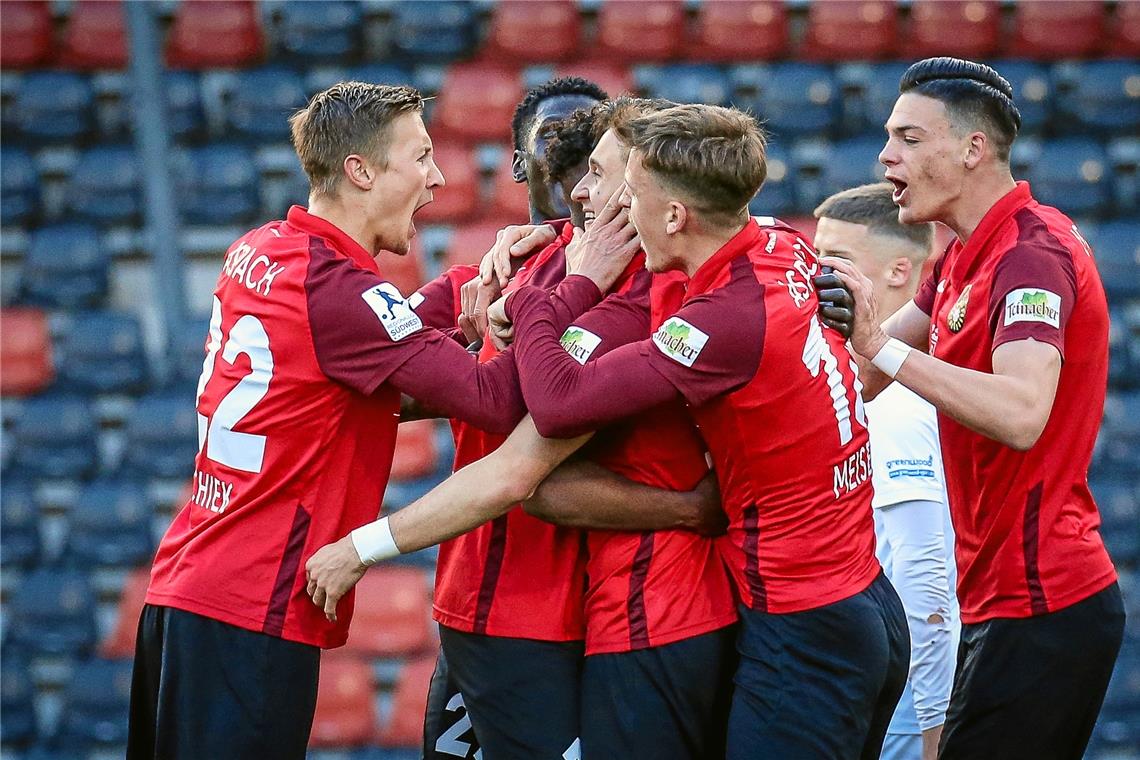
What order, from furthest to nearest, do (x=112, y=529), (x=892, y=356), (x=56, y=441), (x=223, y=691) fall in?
1. (x=56, y=441)
2. (x=112, y=529)
3. (x=892, y=356)
4. (x=223, y=691)

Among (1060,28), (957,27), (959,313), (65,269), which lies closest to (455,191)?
(65,269)

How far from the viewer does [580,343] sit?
3125mm

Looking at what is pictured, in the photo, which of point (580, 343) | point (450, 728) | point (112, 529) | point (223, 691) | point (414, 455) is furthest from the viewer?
point (414, 455)

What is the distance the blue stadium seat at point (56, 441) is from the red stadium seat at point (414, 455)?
1786 mm

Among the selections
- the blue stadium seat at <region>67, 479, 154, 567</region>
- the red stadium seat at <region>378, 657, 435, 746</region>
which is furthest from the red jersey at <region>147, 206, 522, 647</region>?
the blue stadium seat at <region>67, 479, 154, 567</region>

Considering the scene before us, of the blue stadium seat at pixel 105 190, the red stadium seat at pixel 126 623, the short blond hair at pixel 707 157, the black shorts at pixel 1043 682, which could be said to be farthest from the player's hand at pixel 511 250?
the blue stadium seat at pixel 105 190

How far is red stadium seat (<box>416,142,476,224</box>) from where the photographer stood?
8719 mm

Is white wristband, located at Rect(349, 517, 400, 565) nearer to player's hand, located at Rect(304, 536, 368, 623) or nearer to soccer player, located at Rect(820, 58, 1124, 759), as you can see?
player's hand, located at Rect(304, 536, 368, 623)

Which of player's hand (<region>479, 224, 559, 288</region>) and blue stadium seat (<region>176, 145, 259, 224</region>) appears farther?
blue stadium seat (<region>176, 145, 259, 224</region>)

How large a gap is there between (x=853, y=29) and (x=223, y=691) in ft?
22.7

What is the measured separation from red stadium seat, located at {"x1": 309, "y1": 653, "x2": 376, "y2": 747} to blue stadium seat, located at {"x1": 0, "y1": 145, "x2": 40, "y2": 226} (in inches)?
146

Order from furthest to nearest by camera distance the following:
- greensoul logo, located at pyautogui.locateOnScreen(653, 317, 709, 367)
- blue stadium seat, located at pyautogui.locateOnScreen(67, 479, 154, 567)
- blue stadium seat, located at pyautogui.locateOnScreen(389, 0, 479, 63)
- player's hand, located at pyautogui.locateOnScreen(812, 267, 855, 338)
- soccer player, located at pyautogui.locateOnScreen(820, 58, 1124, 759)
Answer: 1. blue stadium seat, located at pyautogui.locateOnScreen(389, 0, 479, 63)
2. blue stadium seat, located at pyautogui.locateOnScreen(67, 479, 154, 567)
3. soccer player, located at pyautogui.locateOnScreen(820, 58, 1124, 759)
4. player's hand, located at pyautogui.locateOnScreen(812, 267, 855, 338)
5. greensoul logo, located at pyautogui.locateOnScreen(653, 317, 709, 367)

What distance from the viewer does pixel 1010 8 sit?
9.16 meters

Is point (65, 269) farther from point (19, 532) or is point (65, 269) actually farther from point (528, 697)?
point (528, 697)
